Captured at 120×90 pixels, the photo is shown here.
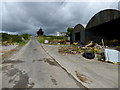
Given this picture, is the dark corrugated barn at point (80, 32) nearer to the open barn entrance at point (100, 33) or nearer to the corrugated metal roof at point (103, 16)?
the open barn entrance at point (100, 33)

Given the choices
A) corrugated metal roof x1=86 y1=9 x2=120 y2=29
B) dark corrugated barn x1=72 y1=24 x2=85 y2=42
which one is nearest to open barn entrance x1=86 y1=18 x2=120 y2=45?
dark corrugated barn x1=72 y1=24 x2=85 y2=42

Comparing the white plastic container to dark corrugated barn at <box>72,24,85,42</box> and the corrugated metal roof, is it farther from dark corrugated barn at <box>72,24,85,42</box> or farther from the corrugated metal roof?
dark corrugated barn at <box>72,24,85,42</box>

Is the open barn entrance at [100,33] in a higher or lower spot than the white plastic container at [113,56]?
higher

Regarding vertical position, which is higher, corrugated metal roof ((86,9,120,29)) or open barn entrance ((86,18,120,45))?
corrugated metal roof ((86,9,120,29))

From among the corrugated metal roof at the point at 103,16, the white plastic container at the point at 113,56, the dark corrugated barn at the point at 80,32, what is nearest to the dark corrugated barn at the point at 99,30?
the corrugated metal roof at the point at 103,16

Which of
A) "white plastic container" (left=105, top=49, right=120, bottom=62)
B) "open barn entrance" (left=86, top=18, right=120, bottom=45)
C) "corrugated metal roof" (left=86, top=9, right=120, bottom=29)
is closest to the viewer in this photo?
"white plastic container" (left=105, top=49, right=120, bottom=62)

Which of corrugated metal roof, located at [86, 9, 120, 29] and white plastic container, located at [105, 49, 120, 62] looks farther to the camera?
corrugated metal roof, located at [86, 9, 120, 29]

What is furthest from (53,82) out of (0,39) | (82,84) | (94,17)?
(0,39)

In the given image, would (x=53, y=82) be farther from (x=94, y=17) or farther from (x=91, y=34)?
(x=91, y=34)

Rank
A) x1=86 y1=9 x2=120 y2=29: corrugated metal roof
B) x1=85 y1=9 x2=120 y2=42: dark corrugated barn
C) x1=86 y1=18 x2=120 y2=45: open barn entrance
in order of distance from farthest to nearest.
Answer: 1. x1=86 y1=18 x2=120 y2=45: open barn entrance
2. x1=85 y1=9 x2=120 y2=42: dark corrugated barn
3. x1=86 y1=9 x2=120 y2=29: corrugated metal roof

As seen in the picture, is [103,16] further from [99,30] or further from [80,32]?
[80,32]

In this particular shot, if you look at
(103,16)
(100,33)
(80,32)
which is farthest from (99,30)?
(103,16)

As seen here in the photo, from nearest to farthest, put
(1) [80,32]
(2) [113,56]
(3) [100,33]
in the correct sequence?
(2) [113,56] < (3) [100,33] < (1) [80,32]

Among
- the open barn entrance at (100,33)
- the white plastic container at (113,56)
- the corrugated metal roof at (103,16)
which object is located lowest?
the white plastic container at (113,56)
